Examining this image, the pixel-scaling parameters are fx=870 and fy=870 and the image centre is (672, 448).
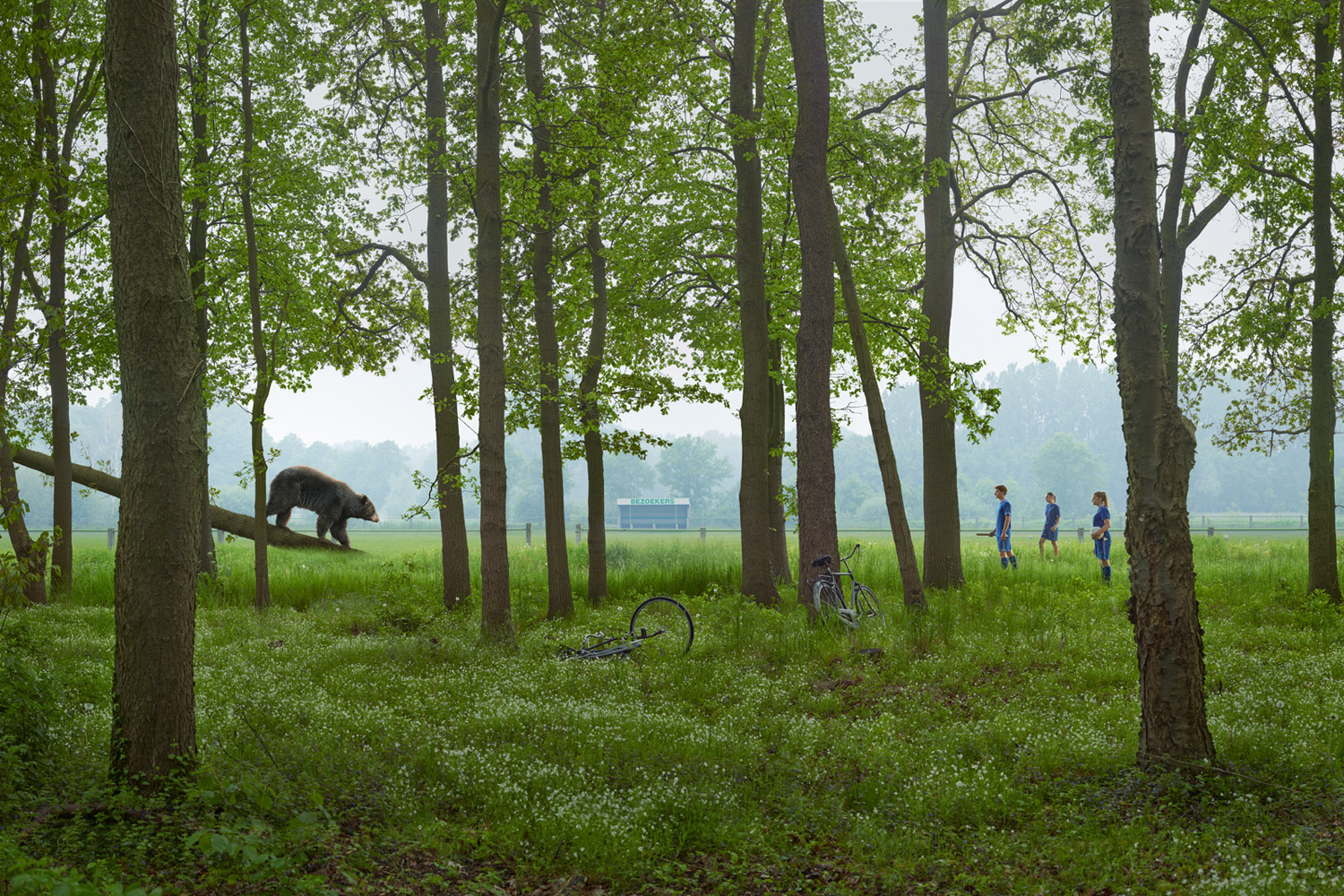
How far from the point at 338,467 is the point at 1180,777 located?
16903 cm

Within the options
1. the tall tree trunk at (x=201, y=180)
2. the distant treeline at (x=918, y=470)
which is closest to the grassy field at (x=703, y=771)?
the tall tree trunk at (x=201, y=180)

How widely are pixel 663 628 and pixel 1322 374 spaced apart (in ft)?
34.8

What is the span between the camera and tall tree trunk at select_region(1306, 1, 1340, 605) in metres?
12.8

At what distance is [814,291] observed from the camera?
12.7 m

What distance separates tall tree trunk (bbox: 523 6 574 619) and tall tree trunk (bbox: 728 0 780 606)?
314cm

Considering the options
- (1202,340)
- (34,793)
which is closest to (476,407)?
(34,793)

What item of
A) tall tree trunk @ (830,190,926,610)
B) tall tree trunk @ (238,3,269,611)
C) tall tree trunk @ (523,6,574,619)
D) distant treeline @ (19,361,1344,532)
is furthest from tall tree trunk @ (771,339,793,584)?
distant treeline @ (19,361,1344,532)

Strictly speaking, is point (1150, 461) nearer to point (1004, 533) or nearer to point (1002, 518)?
point (1002, 518)

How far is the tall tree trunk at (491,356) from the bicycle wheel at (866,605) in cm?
499

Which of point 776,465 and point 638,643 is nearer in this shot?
point 638,643

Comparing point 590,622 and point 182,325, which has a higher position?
point 182,325

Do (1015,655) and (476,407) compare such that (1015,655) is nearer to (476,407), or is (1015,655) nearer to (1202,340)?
(476,407)

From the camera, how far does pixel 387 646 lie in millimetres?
11086

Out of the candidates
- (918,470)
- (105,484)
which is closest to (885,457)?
(105,484)
